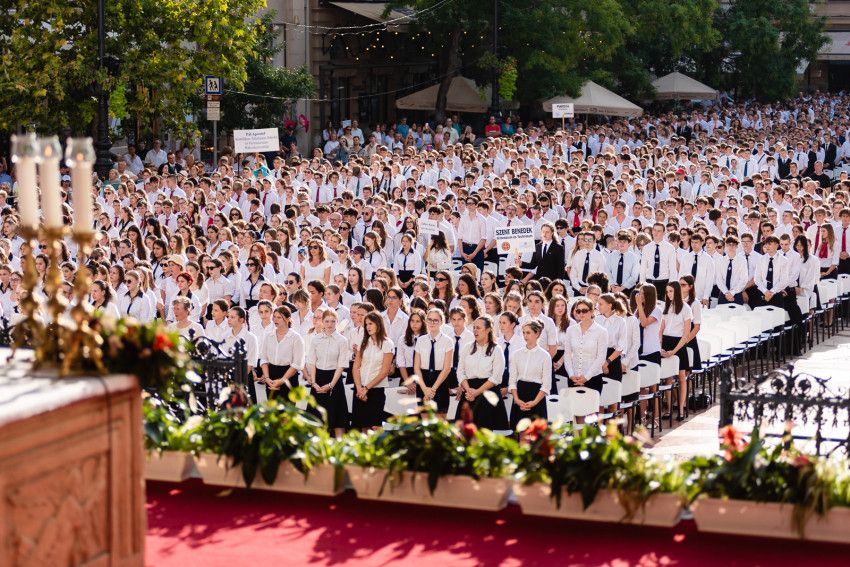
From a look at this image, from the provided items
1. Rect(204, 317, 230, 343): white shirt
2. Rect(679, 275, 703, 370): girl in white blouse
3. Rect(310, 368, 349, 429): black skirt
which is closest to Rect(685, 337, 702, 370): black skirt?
Rect(679, 275, 703, 370): girl in white blouse

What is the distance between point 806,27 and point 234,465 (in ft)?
186

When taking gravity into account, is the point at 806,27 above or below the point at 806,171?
above

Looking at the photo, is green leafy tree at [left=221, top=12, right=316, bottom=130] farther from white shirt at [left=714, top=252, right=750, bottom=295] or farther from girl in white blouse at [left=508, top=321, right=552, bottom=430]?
girl in white blouse at [left=508, top=321, right=552, bottom=430]

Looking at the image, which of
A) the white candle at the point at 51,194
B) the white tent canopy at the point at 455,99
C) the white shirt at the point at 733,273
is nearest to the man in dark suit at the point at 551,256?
the white shirt at the point at 733,273

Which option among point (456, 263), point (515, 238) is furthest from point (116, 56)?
point (515, 238)

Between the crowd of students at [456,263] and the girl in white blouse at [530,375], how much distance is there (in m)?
0.02

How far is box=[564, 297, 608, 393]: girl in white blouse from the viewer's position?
15156mm

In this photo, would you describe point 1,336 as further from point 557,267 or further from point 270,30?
point 270,30

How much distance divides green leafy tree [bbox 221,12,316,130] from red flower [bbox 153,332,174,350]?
Result: 30.7 m

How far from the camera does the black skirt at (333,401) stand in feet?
49.6

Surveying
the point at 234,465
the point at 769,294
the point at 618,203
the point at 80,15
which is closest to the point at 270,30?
the point at 80,15

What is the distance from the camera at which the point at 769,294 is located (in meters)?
20.7

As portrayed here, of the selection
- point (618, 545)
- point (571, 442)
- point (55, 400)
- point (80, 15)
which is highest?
point (80, 15)

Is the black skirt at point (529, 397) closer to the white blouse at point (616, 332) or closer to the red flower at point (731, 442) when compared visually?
the white blouse at point (616, 332)
